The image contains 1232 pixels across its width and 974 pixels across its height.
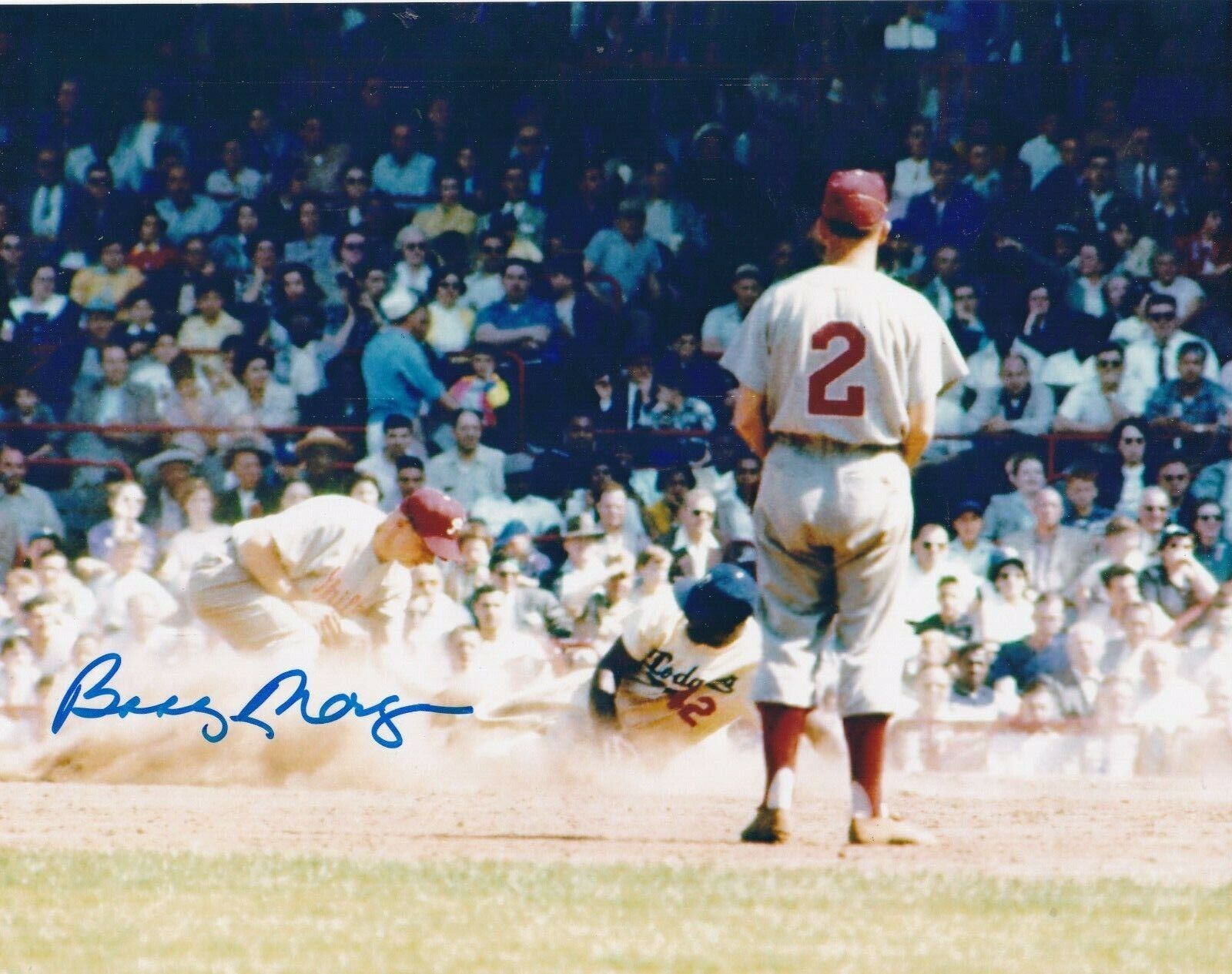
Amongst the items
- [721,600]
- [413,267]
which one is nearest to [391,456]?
[413,267]

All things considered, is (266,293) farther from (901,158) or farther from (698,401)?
(901,158)

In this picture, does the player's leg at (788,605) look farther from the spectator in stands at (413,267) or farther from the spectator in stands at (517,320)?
the spectator in stands at (413,267)

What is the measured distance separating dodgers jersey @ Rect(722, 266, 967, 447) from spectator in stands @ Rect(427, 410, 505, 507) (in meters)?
5.61

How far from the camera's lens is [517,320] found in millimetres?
11406

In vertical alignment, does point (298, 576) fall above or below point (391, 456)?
below

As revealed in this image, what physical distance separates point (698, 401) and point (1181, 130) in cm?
335

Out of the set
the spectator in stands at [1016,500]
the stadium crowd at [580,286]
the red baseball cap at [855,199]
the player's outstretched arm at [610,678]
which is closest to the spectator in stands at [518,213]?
the stadium crowd at [580,286]

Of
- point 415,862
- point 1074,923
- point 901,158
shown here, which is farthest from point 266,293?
point 1074,923

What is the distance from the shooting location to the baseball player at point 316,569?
7.18 meters

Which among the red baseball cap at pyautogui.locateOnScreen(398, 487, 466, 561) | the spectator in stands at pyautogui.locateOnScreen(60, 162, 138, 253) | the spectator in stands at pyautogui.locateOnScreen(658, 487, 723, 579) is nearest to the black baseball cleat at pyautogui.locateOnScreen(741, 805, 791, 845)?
the red baseball cap at pyautogui.locateOnScreen(398, 487, 466, 561)

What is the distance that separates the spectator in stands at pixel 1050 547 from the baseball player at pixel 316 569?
363 centimetres

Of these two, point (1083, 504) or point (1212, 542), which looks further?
point (1083, 504)

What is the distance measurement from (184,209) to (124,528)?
2506 mm
